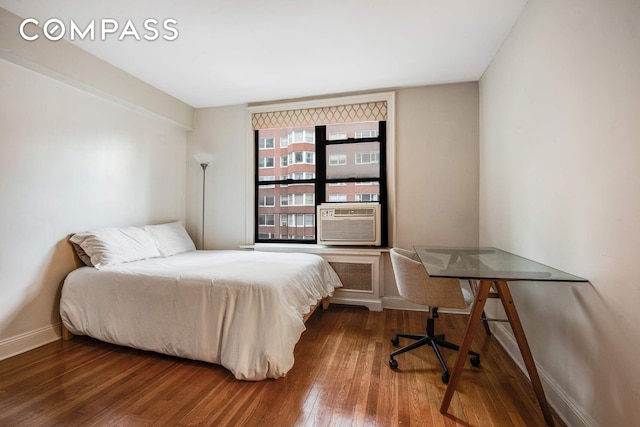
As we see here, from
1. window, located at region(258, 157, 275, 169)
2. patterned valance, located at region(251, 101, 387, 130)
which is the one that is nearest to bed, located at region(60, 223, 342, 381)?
window, located at region(258, 157, 275, 169)

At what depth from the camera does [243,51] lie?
2.46m

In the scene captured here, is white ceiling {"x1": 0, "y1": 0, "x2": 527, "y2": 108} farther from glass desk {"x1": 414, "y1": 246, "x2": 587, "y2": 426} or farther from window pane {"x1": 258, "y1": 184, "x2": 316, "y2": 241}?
glass desk {"x1": 414, "y1": 246, "x2": 587, "y2": 426}

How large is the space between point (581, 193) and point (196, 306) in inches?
94.6

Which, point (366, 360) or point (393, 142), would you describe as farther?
point (393, 142)

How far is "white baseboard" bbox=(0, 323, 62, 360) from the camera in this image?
2049mm

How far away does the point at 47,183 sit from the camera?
7.57 feet

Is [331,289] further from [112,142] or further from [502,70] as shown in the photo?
[112,142]

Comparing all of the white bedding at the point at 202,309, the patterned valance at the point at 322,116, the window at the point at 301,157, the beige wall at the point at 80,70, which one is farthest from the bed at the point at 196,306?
the patterned valance at the point at 322,116

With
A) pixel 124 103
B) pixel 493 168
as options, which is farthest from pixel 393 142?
pixel 124 103

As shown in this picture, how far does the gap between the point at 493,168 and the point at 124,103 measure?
3.83 metres

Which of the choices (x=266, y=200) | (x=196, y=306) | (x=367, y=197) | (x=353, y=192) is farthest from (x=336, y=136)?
(x=196, y=306)

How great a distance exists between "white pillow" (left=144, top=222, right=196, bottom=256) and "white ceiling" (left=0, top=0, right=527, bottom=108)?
1657 millimetres

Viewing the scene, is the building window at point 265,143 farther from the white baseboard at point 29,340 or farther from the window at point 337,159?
the white baseboard at point 29,340

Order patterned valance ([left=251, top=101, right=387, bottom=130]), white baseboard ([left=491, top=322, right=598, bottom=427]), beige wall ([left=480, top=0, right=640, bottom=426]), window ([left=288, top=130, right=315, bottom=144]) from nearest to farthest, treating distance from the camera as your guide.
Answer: beige wall ([left=480, top=0, right=640, bottom=426])
white baseboard ([left=491, top=322, right=598, bottom=427])
patterned valance ([left=251, top=101, right=387, bottom=130])
window ([left=288, top=130, right=315, bottom=144])
